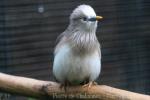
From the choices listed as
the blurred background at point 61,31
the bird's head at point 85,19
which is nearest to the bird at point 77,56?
the bird's head at point 85,19

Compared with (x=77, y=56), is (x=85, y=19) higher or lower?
higher

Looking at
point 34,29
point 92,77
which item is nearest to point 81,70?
point 92,77

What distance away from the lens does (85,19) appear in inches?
123

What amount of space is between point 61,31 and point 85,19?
6.84 ft

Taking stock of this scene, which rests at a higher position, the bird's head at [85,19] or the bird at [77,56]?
the bird's head at [85,19]

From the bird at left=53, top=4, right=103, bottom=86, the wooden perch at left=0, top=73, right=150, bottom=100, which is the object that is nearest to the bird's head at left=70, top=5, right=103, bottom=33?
the bird at left=53, top=4, right=103, bottom=86

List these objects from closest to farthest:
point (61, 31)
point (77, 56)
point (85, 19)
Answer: point (85, 19)
point (77, 56)
point (61, 31)

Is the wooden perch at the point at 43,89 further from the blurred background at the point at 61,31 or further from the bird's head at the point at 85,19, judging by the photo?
the blurred background at the point at 61,31

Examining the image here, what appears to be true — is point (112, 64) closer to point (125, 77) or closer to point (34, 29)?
point (125, 77)

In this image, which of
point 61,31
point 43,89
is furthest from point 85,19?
point 61,31

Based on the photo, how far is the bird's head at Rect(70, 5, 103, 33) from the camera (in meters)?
3.09

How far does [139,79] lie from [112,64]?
34cm

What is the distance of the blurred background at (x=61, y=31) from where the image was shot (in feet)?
16.7

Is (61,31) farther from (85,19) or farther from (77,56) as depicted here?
(85,19)
